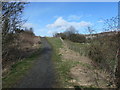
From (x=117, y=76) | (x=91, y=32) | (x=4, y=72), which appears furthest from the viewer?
(x=4, y=72)

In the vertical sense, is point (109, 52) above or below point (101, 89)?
above

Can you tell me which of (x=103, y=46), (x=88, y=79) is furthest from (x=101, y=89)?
(x=103, y=46)

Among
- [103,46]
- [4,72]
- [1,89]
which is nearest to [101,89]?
[103,46]

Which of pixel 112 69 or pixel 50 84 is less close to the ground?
pixel 112 69

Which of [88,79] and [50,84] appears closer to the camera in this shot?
[50,84]

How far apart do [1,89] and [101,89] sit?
15.8 feet

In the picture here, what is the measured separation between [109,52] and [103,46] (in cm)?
43

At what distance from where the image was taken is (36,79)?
8.87 m

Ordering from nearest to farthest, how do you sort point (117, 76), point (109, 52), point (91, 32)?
point (117, 76)
point (109, 52)
point (91, 32)

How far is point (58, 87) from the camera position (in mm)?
7547

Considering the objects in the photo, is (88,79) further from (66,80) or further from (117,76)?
(117,76)

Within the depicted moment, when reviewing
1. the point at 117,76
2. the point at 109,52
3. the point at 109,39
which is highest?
the point at 109,39

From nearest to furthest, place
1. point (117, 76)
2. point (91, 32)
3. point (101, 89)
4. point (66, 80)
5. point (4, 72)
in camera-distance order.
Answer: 1. point (117, 76)
2. point (101, 89)
3. point (66, 80)
4. point (91, 32)
5. point (4, 72)

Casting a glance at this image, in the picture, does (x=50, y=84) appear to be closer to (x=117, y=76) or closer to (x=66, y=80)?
(x=66, y=80)
